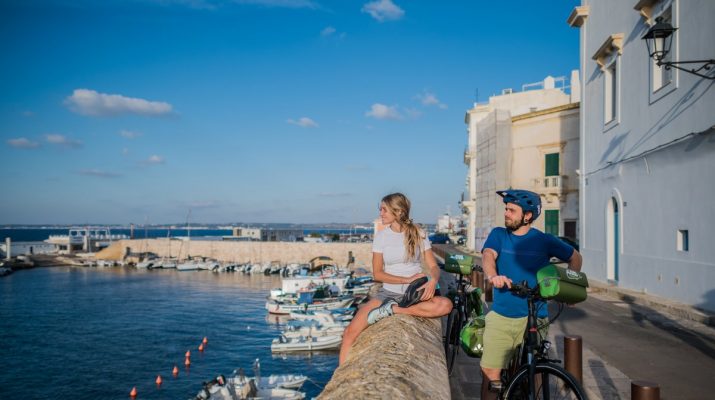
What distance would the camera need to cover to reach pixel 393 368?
314cm

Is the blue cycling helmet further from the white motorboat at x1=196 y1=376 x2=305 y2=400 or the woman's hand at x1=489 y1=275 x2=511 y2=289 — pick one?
the white motorboat at x1=196 y1=376 x2=305 y2=400

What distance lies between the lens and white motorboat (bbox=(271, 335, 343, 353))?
29.5 m

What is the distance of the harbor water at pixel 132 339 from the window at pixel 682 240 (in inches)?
638

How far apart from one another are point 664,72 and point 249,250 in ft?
234

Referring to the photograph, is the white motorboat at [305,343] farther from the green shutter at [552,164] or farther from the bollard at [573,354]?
the bollard at [573,354]

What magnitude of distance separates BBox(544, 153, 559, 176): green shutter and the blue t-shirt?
2358 centimetres

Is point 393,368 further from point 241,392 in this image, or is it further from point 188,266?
point 188,266

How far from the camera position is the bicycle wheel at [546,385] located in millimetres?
3234

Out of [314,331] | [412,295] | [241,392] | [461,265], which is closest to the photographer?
[412,295]

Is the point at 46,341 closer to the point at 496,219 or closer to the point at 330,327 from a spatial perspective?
the point at 330,327

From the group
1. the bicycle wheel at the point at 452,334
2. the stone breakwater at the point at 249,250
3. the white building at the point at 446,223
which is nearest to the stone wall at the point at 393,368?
the bicycle wheel at the point at 452,334

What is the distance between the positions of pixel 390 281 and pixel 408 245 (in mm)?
406

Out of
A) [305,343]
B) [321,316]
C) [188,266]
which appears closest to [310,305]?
[321,316]

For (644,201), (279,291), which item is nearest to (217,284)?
(279,291)
